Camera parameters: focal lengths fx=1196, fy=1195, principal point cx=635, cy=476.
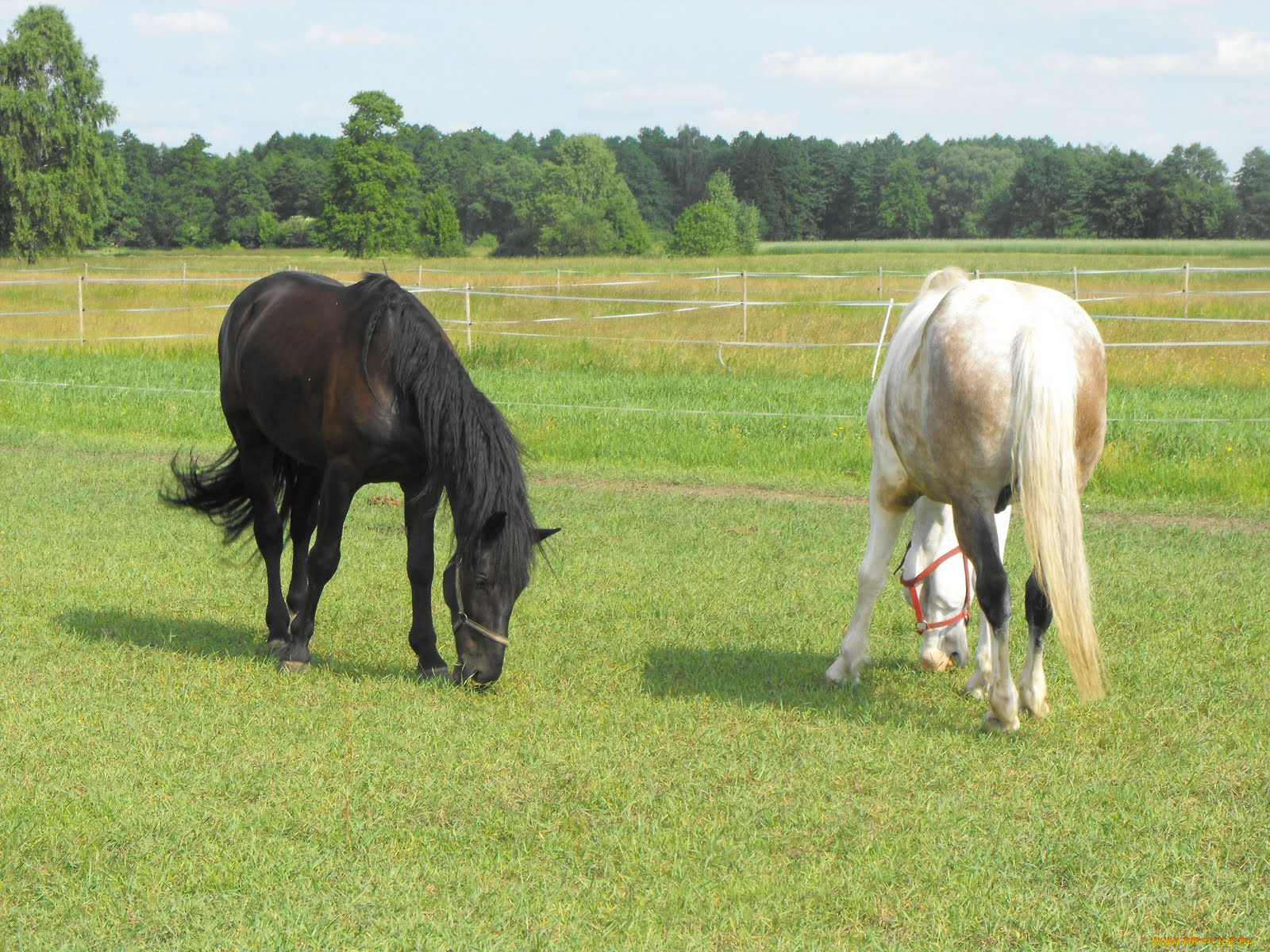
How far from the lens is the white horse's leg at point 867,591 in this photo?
5.45m

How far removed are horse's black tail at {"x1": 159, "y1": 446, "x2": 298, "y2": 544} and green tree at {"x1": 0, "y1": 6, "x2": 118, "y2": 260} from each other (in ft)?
183

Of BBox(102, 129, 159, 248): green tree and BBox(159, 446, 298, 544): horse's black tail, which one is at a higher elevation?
BBox(102, 129, 159, 248): green tree

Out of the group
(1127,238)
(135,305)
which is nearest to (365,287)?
(135,305)

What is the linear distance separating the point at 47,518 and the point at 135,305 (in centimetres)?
2338

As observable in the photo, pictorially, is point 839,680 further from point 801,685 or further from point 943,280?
point 943,280

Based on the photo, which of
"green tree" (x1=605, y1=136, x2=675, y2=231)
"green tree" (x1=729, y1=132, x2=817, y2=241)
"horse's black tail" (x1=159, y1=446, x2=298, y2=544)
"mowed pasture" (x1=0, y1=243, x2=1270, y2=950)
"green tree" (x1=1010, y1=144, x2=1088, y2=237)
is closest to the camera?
"mowed pasture" (x1=0, y1=243, x2=1270, y2=950)

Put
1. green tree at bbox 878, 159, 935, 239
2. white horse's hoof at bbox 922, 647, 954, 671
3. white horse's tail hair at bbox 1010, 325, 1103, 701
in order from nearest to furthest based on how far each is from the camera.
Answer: white horse's tail hair at bbox 1010, 325, 1103, 701, white horse's hoof at bbox 922, 647, 954, 671, green tree at bbox 878, 159, 935, 239

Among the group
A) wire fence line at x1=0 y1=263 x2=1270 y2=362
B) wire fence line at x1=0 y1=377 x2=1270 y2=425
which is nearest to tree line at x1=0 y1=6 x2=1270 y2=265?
wire fence line at x1=0 y1=263 x2=1270 y2=362

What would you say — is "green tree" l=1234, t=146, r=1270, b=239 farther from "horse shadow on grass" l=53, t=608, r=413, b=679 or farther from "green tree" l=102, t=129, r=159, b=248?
"horse shadow on grass" l=53, t=608, r=413, b=679

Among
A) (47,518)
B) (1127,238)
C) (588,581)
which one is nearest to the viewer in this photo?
(588,581)

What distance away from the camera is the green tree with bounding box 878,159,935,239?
111812mm

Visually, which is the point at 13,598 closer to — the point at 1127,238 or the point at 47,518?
the point at 47,518

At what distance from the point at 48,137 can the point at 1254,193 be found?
249 feet

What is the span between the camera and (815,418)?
12883mm
